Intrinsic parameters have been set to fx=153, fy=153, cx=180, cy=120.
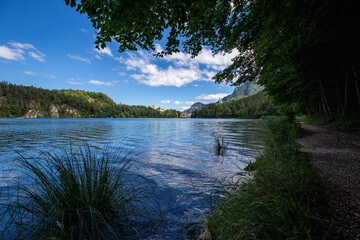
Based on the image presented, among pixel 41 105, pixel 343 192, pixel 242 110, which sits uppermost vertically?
pixel 41 105

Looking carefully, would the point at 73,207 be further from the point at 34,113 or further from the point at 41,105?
the point at 41,105

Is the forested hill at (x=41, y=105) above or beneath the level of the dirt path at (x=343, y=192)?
above

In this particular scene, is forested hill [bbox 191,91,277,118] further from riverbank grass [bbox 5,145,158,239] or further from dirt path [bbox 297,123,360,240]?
riverbank grass [bbox 5,145,158,239]

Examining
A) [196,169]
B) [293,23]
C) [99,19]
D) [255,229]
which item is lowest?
[196,169]

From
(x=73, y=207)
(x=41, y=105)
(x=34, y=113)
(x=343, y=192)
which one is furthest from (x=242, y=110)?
(x=34, y=113)

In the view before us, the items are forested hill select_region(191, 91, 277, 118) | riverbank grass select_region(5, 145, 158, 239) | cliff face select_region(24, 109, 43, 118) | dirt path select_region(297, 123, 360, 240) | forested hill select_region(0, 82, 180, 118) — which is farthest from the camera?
cliff face select_region(24, 109, 43, 118)

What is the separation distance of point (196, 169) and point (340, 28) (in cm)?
957

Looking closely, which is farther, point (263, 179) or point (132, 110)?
point (132, 110)

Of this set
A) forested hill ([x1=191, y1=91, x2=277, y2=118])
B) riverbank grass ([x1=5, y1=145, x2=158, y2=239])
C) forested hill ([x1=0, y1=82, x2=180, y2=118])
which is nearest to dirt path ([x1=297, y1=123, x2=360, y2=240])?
riverbank grass ([x1=5, y1=145, x2=158, y2=239])

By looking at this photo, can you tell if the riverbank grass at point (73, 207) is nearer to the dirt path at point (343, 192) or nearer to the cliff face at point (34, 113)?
the dirt path at point (343, 192)

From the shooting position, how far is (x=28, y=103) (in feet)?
402

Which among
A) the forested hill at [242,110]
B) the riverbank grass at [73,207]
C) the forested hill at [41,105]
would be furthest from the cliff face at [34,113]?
the riverbank grass at [73,207]

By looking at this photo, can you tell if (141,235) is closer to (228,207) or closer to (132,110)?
(228,207)

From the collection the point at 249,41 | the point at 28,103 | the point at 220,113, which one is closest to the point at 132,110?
the point at 28,103
